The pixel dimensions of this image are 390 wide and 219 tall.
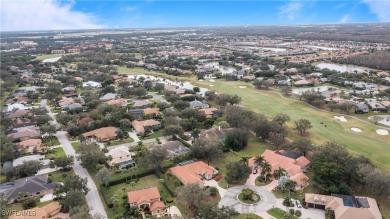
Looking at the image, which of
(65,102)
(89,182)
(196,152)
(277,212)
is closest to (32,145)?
(89,182)

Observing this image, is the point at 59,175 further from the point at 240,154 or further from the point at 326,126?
the point at 326,126

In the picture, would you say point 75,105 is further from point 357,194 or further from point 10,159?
point 357,194

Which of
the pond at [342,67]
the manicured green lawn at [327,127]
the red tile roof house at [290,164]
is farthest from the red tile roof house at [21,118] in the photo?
the pond at [342,67]

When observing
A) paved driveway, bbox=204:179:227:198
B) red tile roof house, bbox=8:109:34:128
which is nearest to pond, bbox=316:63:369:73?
paved driveway, bbox=204:179:227:198

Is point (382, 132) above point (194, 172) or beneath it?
beneath

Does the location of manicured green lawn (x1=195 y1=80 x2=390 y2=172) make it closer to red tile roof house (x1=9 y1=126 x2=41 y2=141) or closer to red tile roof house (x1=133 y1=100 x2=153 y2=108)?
red tile roof house (x1=133 y1=100 x2=153 y2=108)
